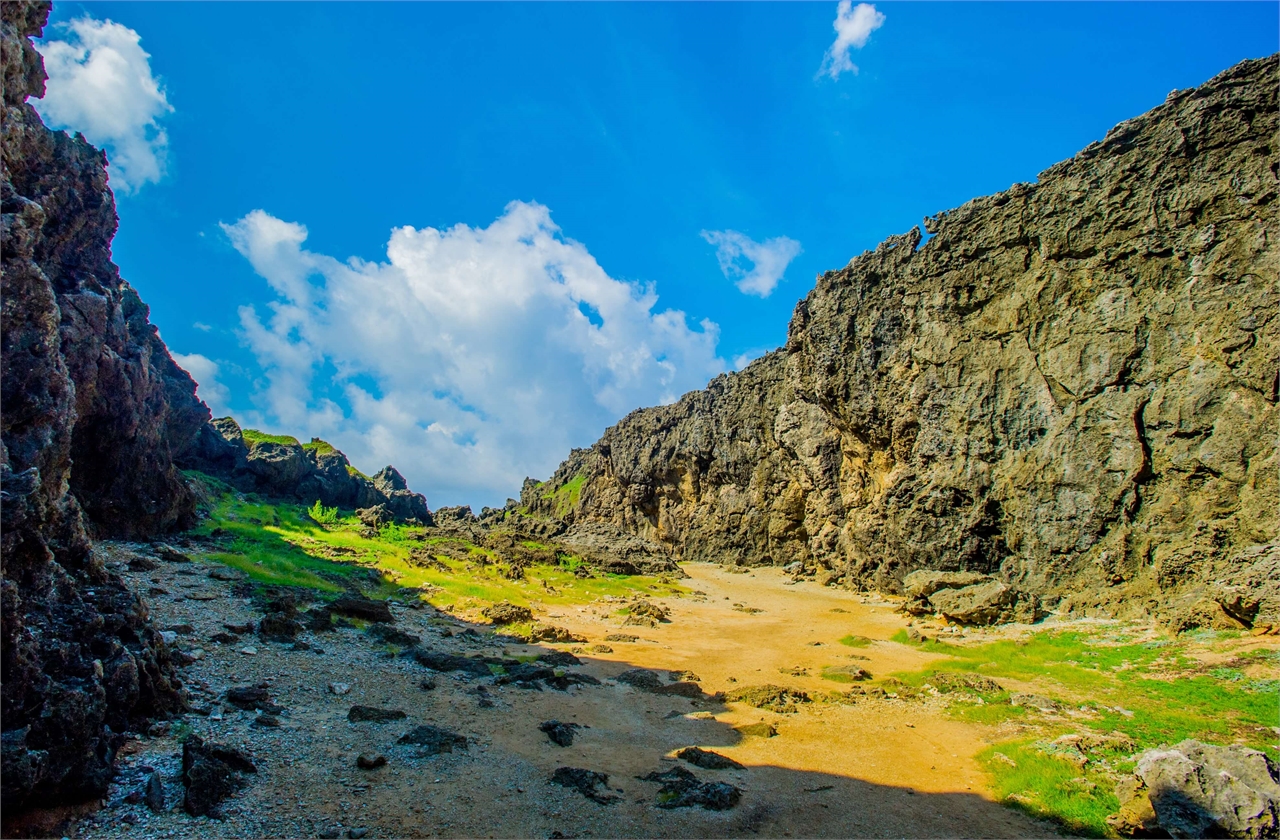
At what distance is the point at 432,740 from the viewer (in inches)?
607

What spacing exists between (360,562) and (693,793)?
39320 mm

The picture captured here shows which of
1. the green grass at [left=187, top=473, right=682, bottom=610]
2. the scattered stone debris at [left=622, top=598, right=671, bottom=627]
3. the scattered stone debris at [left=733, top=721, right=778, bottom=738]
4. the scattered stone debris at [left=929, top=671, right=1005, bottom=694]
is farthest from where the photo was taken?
the scattered stone debris at [left=622, top=598, right=671, bottom=627]

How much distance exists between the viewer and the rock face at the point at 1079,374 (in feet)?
113

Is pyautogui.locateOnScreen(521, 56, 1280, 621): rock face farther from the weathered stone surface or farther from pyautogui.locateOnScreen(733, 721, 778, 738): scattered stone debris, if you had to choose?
pyautogui.locateOnScreen(733, 721, 778, 738): scattered stone debris

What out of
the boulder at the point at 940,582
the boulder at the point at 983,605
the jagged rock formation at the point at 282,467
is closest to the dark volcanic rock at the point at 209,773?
the boulder at the point at 983,605

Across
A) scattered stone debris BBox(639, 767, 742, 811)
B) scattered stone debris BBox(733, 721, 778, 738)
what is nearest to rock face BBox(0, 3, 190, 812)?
scattered stone debris BBox(639, 767, 742, 811)

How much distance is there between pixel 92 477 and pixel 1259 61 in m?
73.5

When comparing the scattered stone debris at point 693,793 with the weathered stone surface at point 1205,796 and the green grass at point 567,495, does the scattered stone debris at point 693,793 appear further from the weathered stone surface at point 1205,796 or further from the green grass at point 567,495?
the green grass at point 567,495

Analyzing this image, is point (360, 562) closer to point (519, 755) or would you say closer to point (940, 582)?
point (519, 755)

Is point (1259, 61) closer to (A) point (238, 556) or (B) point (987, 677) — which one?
(B) point (987, 677)

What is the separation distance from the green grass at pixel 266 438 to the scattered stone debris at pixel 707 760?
8962cm

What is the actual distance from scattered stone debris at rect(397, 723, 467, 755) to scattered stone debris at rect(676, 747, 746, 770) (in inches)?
238

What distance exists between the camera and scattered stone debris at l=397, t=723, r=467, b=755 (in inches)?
593

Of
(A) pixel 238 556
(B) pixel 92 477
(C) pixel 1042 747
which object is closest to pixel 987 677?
(C) pixel 1042 747
